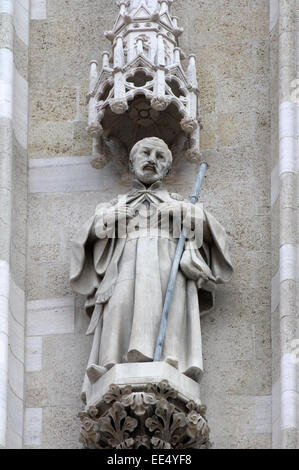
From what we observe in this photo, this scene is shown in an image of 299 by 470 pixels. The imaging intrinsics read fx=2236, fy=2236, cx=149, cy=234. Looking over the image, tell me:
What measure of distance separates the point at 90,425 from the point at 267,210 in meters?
1.73

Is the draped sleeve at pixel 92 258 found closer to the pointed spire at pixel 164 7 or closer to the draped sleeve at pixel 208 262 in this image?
the draped sleeve at pixel 208 262

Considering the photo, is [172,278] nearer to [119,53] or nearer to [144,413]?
[144,413]

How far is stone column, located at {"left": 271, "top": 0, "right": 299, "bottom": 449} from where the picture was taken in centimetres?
1126

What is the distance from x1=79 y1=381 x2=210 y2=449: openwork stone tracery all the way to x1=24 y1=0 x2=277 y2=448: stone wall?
0.32m

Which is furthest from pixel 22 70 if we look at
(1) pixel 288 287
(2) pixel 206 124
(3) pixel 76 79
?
(1) pixel 288 287

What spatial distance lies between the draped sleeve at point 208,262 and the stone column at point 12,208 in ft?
3.05

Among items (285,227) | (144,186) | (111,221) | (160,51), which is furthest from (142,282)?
(160,51)

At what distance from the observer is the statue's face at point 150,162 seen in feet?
39.2

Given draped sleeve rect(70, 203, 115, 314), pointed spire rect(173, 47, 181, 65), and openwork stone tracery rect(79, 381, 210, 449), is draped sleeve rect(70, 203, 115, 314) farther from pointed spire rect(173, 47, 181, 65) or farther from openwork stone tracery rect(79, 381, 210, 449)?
pointed spire rect(173, 47, 181, 65)

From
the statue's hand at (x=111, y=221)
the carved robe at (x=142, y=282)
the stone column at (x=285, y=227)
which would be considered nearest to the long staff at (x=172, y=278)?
the carved robe at (x=142, y=282)

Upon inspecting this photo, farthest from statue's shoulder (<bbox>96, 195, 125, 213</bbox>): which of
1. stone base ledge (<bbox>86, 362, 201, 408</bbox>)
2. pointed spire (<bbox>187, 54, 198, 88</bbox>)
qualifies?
stone base ledge (<bbox>86, 362, 201, 408</bbox>)

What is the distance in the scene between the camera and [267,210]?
12117mm

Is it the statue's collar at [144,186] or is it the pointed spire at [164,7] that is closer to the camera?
the statue's collar at [144,186]
